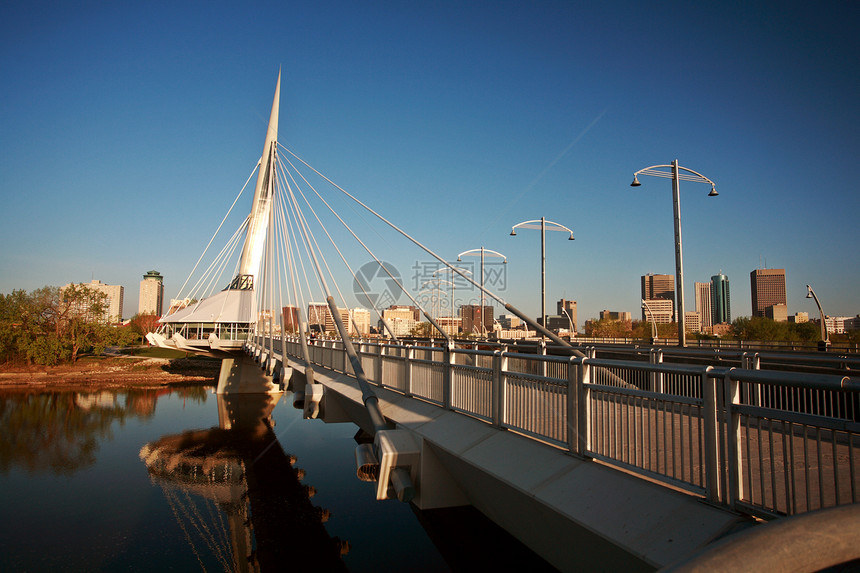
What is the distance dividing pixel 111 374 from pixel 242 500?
5249 cm

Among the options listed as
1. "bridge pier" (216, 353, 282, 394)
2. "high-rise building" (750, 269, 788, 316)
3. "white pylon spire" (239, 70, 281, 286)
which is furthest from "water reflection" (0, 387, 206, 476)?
"high-rise building" (750, 269, 788, 316)

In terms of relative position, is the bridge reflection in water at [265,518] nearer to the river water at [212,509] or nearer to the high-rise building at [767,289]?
the river water at [212,509]

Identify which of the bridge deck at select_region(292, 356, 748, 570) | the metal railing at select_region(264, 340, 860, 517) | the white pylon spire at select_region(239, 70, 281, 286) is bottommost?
the bridge deck at select_region(292, 356, 748, 570)

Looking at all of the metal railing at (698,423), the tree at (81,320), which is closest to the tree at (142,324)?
the tree at (81,320)

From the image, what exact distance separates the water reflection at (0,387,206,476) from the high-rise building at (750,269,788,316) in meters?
165

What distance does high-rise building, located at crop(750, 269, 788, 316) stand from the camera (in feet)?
545

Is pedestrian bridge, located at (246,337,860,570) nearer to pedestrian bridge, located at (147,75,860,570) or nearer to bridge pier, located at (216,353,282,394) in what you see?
pedestrian bridge, located at (147,75,860,570)

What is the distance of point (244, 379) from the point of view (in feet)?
169

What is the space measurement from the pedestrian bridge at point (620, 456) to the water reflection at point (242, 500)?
795 centimetres

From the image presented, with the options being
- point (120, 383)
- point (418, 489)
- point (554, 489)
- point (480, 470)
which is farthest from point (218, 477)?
point (120, 383)

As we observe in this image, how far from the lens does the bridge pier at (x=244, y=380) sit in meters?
51.2

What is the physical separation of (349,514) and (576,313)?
188 meters

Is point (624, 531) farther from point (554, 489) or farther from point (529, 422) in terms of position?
point (529, 422)

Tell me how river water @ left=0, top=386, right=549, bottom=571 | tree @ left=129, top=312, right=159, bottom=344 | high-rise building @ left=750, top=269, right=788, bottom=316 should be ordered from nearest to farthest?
river water @ left=0, top=386, right=549, bottom=571
tree @ left=129, top=312, right=159, bottom=344
high-rise building @ left=750, top=269, right=788, bottom=316
